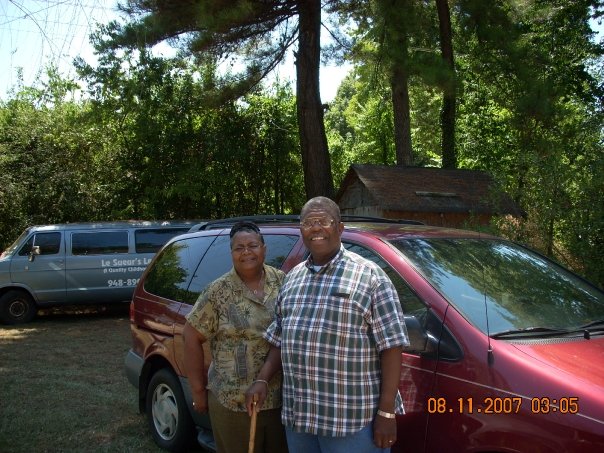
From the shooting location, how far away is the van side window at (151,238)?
12.9 meters

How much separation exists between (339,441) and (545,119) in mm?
13455

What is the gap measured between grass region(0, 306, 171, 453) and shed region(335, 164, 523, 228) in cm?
620

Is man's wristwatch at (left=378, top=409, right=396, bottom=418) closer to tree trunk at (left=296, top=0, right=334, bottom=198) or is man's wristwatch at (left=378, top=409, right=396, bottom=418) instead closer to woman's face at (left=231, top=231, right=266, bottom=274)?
woman's face at (left=231, top=231, right=266, bottom=274)

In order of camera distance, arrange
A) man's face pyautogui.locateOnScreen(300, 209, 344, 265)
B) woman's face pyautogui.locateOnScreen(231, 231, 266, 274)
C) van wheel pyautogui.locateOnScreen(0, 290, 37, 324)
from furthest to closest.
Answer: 1. van wheel pyautogui.locateOnScreen(0, 290, 37, 324)
2. woman's face pyautogui.locateOnScreen(231, 231, 266, 274)
3. man's face pyautogui.locateOnScreen(300, 209, 344, 265)

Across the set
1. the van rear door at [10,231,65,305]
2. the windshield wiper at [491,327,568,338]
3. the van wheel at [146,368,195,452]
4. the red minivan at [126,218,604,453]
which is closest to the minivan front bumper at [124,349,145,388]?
the van wheel at [146,368,195,452]

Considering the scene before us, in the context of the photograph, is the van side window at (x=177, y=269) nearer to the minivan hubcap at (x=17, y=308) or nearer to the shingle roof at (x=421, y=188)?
the minivan hubcap at (x=17, y=308)

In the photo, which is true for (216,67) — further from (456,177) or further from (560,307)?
(560,307)

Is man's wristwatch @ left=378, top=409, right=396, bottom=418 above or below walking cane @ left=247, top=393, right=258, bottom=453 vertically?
above

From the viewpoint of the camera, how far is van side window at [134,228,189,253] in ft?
42.5

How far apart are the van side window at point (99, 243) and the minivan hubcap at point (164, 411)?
8318 millimetres

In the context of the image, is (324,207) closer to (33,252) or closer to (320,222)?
(320,222)

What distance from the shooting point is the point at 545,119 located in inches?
567

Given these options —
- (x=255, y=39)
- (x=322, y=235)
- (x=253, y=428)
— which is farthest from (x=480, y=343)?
(x=255, y=39)

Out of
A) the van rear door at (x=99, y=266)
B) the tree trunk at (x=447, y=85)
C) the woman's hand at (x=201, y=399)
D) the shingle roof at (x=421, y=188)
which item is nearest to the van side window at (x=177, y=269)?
the woman's hand at (x=201, y=399)
